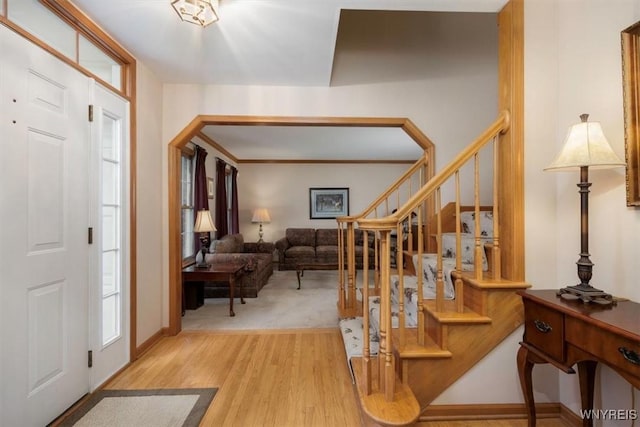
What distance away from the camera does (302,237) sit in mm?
6922

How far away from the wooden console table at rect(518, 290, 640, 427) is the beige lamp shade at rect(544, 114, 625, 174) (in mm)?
605

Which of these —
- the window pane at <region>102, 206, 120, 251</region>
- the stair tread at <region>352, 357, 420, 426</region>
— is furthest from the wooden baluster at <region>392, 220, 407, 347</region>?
the window pane at <region>102, 206, 120, 251</region>

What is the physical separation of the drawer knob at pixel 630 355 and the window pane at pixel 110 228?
2842 millimetres

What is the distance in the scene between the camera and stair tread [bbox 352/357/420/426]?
140 centimetres

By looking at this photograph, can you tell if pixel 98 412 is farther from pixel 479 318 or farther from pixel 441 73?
pixel 441 73

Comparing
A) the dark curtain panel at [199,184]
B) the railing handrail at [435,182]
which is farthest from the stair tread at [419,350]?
the dark curtain panel at [199,184]

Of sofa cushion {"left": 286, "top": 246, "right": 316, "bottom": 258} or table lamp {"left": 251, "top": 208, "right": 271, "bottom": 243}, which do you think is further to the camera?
table lamp {"left": 251, "top": 208, "right": 271, "bottom": 243}

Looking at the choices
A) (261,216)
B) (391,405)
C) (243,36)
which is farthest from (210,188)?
(391,405)

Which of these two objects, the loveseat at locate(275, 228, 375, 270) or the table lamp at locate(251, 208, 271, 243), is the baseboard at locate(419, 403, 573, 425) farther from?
the table lamp at locate(251, 208, 271, 243)

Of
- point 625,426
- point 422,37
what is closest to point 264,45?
point 422,37

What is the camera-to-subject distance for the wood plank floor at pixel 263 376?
1794 mm

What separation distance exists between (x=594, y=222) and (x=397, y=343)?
1229 mm

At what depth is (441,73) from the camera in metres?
3.09

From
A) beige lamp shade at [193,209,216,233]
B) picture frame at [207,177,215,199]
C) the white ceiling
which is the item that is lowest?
beige lamp shade at [193,209,216,233]
